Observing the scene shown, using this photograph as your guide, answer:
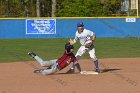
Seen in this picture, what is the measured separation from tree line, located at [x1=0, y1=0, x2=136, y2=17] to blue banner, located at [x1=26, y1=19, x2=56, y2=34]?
10114 mm

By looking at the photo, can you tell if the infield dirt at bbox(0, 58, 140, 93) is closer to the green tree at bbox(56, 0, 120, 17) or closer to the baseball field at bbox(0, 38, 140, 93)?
the baseball field at bbox(0, 38, 140, 93)

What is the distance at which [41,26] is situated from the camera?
3700 cm

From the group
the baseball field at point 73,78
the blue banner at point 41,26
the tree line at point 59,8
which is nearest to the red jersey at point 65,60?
the baseball field at point 73,78

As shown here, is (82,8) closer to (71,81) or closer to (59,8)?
(59,8)

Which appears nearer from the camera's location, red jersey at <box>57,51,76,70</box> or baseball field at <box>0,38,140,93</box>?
baseball field at <box>0,38,140,93</box>

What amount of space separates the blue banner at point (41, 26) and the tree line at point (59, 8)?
1011 cm

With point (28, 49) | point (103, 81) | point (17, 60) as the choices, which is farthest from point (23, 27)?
point (103, 81)

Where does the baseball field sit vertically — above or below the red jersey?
below

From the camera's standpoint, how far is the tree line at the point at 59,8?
157 ft

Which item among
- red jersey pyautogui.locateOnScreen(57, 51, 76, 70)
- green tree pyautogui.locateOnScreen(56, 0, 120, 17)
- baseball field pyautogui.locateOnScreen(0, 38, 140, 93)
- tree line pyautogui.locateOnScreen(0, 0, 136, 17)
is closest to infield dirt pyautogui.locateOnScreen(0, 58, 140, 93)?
baseball field pyautogui.locateOnScreen(0, 38, 140, 93)

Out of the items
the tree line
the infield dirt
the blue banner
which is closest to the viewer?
the infield dirt

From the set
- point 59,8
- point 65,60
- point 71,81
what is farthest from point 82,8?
point 71,81

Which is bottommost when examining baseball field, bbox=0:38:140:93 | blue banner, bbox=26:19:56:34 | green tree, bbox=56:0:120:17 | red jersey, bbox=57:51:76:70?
baseball field, bbox=0:38:140:93

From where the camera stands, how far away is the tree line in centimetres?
4778
